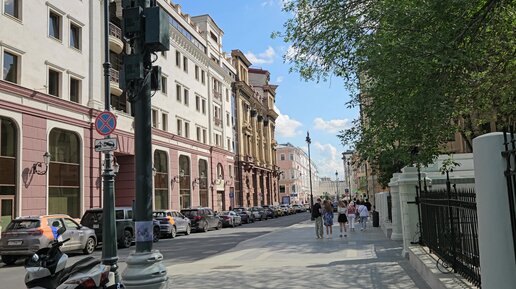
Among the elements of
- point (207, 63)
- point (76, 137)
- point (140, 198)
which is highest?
point (207, 63)

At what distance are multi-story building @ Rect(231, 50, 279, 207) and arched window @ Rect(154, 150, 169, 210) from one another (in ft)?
81.0

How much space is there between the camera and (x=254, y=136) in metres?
79.1

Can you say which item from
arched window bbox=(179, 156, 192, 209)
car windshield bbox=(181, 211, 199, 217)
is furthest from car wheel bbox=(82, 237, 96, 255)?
arched window bbox=(179, 156, 192, 209)

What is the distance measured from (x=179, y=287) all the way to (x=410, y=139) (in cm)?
541

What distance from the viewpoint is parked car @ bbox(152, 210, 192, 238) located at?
90.5 ft

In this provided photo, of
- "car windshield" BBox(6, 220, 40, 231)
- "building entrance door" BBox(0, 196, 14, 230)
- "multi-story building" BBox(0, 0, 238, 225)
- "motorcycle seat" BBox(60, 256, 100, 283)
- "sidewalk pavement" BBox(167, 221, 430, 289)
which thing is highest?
"multi-story building" BBox(0, 0, 238, 225)

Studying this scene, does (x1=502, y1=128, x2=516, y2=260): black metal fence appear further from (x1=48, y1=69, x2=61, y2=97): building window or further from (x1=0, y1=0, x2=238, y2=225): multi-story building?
(x1=48, y1=69, x2=61, y2=97): building window

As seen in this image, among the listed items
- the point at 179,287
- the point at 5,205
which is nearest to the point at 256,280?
the point at 179,287

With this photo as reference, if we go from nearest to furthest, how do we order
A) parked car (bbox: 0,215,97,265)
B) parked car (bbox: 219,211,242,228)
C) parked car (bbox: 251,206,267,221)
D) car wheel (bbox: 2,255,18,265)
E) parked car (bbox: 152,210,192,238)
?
parked car (bbox: 0,215,97,265)
car wheel (bbox: 2,255,18,265)
parked car (bbox: 152,210,192,238)
parked car (bbox: 219,211,242,228)
parked car (bbox: 251,206,267,221)

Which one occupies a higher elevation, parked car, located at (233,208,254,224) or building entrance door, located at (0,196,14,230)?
building entrance door, located at (0,196,14,230)

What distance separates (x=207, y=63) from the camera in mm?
54688

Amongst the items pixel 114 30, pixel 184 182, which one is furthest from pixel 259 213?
pixel 114 30

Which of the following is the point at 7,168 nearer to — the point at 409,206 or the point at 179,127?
the point at 409,206

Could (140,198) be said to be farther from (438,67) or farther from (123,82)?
(438,67)
